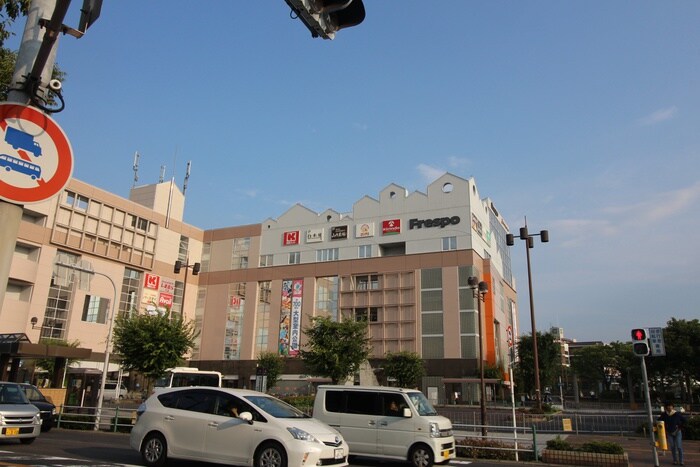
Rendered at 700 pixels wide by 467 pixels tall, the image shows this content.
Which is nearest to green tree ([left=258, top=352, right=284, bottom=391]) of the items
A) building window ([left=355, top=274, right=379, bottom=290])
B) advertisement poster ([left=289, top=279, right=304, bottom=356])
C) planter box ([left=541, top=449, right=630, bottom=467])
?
advertisement poster ([left=289, top=279, right=304, bottom=356])

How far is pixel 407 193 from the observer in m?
69.3

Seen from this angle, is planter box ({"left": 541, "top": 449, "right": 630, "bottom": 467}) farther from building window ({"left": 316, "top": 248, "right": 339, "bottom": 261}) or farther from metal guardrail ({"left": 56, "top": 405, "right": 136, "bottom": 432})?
building window ({"left": 316, "top": 248, "right": 339, "bottom": 261})

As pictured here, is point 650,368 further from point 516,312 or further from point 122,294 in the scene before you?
point 122,294

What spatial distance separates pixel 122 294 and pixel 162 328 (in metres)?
34.5

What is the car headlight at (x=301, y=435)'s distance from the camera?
29.6ft

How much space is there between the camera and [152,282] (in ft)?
213

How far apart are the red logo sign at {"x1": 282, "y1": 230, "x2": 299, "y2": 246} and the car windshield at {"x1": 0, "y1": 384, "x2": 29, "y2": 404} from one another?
191 feet

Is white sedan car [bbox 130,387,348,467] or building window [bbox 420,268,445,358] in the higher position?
building window [bbox 420,268,445,358]

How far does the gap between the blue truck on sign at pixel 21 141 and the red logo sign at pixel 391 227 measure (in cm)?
6477

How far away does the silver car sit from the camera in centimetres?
1270

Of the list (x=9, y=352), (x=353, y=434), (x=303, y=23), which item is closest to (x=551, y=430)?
(x=353, y=434)

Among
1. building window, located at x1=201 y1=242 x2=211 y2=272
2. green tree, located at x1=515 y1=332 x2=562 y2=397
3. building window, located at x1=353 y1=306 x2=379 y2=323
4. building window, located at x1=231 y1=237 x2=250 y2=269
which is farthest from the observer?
building window, located at x1=201 y1=242 x2=211 y2=272

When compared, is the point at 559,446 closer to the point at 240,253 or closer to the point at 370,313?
the point at 370,313

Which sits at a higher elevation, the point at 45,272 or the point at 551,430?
the point at 45,272
